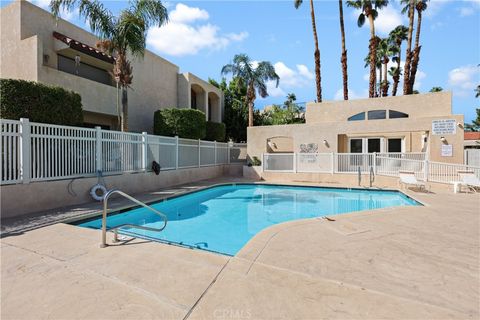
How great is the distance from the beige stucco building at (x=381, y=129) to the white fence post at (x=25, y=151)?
13.5 m

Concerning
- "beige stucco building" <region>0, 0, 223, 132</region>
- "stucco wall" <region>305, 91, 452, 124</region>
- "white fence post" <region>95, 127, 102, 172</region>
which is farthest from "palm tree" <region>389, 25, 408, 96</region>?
"white fence post" <region>95, 127, 102, 172</region>

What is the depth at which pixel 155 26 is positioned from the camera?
37.9ft

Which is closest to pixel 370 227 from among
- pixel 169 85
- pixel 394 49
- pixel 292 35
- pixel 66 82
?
pixel 292 35

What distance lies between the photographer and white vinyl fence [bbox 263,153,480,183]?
39.3 feet

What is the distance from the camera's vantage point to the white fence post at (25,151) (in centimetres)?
655

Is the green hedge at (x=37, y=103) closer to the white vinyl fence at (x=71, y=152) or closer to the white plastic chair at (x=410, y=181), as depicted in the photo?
the white vinyl fence at (x=71, y=152)

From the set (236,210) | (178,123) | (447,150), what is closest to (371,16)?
(447,150)

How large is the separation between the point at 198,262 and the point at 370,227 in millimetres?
3990

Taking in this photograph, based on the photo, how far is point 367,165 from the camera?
46.2ft

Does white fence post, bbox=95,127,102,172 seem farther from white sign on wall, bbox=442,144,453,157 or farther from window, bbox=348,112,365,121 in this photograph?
white sign on wall, bbox=442,144,453,157

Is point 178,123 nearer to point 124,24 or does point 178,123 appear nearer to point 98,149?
point 124,24

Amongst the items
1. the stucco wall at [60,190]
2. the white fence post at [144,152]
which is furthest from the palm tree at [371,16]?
the stucco wall at [60,190]

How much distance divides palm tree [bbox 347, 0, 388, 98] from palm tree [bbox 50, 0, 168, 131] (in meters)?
18.2

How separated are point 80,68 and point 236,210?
13155mm
